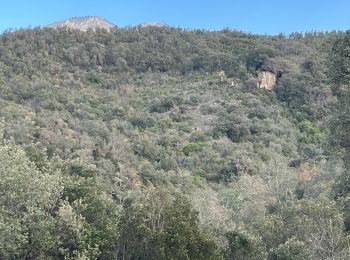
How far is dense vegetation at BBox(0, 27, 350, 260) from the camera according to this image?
20438mm

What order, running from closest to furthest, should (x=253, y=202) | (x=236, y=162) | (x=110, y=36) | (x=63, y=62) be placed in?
(x=253, y=202), (x=236, y=162), (x=63, y=62), (x=110, y=36)

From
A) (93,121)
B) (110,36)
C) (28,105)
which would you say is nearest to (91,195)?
(93,121)

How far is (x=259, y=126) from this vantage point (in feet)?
251

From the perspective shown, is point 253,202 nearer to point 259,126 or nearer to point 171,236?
point 171,236

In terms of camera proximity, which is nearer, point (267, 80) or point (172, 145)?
point (172, 145)

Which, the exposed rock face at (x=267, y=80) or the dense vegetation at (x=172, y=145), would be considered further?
the exposed rock face at (x=267, y=80)

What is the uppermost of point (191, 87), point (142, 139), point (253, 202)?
point (191, 87)

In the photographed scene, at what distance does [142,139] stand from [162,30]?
2309 inches

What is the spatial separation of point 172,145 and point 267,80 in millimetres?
32080

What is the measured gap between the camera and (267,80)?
310ft

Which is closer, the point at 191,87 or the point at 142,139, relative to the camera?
the point at 142,139

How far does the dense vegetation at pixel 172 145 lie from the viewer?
2044 cm

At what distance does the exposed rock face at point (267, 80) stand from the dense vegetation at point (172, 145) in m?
1.46

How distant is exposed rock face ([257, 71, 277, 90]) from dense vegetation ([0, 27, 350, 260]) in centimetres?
146
